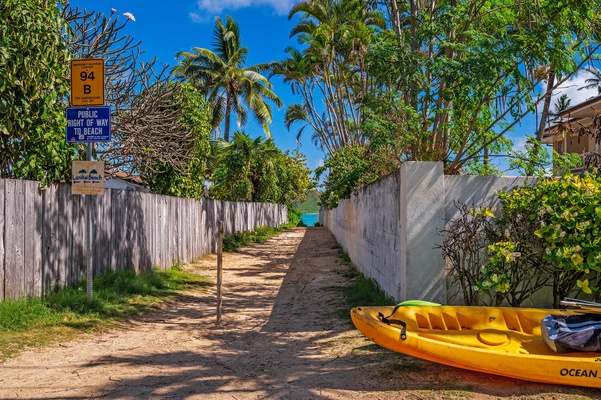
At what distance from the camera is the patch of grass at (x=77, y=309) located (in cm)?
646

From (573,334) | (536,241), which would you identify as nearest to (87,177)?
(536,241)

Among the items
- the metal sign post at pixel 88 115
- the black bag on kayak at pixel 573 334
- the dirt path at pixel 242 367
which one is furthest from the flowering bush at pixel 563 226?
the metal sign post at pixel 88 115

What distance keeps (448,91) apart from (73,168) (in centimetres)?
594

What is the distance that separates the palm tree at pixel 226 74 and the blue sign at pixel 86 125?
23.1 metres

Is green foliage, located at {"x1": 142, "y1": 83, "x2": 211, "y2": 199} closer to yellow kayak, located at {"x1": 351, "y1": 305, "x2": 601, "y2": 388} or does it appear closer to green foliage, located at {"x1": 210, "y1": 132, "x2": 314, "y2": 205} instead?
yellow kayak, located at {"x1": 351, "y1": 305, "x2": 601, "y2": 388}

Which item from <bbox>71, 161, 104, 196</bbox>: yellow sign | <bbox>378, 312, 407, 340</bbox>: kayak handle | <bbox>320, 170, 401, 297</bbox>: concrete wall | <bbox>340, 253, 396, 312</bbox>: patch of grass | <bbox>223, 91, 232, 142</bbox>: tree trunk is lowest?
<bbox>340, 253, 396, 312</bbox>: patch of grass

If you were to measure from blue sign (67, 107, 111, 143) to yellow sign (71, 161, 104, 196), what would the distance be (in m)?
0.39

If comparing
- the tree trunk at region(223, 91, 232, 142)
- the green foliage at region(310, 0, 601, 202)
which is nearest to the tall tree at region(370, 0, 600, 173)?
the green foliage at region(310, 0, 601, 202)

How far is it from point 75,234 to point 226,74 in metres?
23.3

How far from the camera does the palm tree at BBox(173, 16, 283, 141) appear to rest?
3097cm

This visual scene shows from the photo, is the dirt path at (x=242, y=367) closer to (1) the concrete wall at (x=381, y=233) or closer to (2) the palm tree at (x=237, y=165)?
(1) the concrete wall at (x=381, y=233)

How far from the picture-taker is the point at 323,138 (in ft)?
119

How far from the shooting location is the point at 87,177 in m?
8.03

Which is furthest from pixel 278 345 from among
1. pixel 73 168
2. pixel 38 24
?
pixel 38 24
